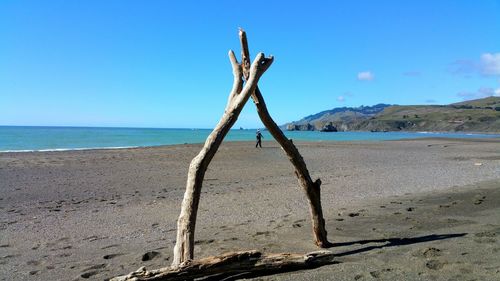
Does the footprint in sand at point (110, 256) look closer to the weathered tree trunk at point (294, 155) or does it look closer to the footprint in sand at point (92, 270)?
the footprint in sand at point (92, 270)

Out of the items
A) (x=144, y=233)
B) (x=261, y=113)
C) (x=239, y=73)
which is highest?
(x=239, y=73)

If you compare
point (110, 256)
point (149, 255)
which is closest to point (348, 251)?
point (149, 255)

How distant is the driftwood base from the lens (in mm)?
4672

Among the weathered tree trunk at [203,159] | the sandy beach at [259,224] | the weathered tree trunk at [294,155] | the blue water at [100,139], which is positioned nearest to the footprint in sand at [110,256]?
the sandy beach at [259,224]

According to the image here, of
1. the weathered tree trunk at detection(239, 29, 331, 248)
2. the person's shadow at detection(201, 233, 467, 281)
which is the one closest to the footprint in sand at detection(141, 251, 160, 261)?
the person's shadow at detection(201, 233, 467, 281)

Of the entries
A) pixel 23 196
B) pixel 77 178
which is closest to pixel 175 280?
pixel 23 196

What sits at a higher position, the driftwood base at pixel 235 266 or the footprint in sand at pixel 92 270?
the driftwood base at pixel 235 266

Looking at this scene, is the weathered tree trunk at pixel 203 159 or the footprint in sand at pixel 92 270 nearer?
the weathered tree trunk at pixel 203 159

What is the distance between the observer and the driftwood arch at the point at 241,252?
494 centimetres

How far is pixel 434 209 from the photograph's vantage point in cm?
973

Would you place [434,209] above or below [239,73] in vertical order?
below

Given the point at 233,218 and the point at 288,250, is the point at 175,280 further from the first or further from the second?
the point at 233,218

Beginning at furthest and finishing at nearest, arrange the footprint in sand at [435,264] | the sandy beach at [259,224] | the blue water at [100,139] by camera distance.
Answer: the blue water at [100,139], the sandy beach at [259,224], the footprint in sand at [435,264]

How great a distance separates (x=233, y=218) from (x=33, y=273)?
458cm
